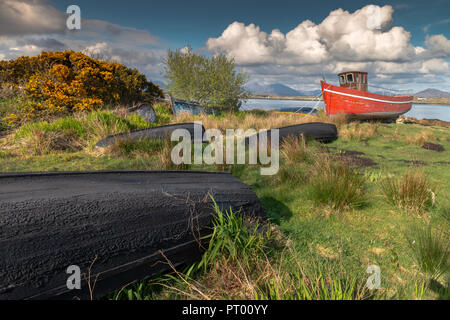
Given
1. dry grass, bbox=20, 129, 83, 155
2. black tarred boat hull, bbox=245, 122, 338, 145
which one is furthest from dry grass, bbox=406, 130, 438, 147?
dry grass, bbox=20, 129, 83, 155

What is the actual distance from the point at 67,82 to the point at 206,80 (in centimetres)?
899

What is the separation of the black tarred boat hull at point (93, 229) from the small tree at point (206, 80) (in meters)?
16.2

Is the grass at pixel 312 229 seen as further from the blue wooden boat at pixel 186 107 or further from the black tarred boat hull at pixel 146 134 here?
the blue wooden boat at pixel 186 107

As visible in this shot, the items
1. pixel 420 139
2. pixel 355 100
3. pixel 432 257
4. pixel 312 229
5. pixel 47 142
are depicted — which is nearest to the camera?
pixel 432 257

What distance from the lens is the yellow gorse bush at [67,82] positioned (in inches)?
472

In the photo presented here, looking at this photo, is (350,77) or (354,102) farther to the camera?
(350,77)

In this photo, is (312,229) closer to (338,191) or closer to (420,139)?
(338,191)

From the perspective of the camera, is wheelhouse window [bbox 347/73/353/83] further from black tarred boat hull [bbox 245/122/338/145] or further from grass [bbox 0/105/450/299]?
grass [bbox 0/105/450/299]

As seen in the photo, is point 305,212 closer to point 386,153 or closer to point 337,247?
point 337,247

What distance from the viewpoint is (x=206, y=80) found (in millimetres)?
18203

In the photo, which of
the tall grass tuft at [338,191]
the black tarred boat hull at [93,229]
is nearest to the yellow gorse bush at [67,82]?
the black tarred boat hull at [93,229]

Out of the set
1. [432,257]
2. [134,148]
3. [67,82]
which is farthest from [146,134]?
[67,82]

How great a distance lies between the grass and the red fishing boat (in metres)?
12.2

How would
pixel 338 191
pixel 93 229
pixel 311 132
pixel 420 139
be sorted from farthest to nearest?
pixel 311 132 → pixel 420 139 → pixel 338 191 → pixel 93 229
